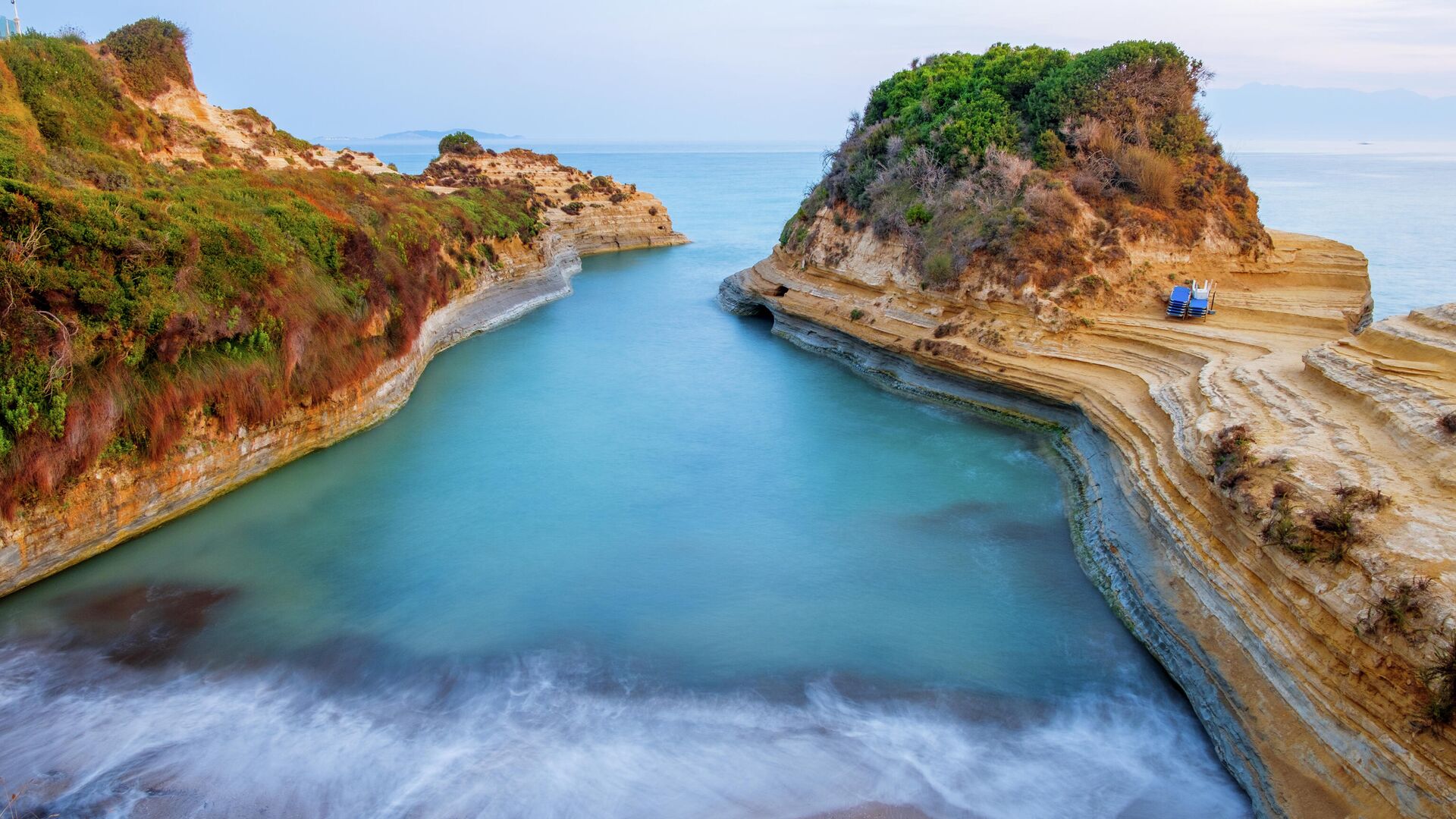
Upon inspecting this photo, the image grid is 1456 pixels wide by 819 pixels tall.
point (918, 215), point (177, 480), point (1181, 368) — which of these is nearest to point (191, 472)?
point (177, 480)

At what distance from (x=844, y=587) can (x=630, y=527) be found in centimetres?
379

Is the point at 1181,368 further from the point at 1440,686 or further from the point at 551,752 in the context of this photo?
the point at 551,752

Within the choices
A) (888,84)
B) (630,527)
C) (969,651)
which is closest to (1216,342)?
(969,651)

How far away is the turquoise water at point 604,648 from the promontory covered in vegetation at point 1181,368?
1024mm

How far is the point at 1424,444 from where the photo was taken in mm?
9141

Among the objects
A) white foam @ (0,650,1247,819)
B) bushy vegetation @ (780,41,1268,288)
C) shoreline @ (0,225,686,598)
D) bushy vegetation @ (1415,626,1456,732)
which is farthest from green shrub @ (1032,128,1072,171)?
shoreline @ (0,225,686,598)

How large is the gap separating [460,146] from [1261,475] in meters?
48.4

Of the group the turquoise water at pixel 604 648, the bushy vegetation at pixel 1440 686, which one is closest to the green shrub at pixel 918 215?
the turquoise water at pixel 604 648

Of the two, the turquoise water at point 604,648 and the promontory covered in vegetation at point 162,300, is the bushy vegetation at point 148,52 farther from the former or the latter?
the turquoise water at point 604,648

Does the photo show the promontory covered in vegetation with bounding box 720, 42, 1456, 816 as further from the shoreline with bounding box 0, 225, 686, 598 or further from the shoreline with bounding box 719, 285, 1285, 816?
the shoreline with bounding box 0, 225, 686, 598

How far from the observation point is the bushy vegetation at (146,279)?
10.6 metres

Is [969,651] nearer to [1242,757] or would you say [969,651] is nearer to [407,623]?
[1242,757]

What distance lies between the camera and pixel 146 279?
1212 centimetres

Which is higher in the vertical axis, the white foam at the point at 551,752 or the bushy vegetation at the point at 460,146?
the bushy vegetation at the point at 460,146
